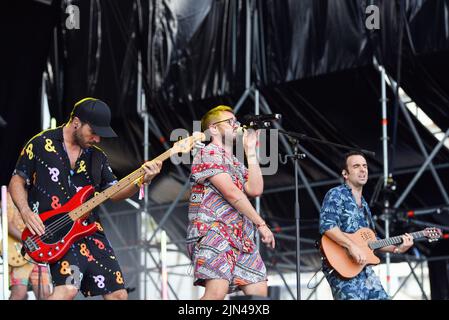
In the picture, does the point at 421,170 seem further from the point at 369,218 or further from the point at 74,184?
the point at 74,184

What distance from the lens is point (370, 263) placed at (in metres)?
7.07

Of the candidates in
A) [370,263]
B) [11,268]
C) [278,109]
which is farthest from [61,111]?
[370,263]

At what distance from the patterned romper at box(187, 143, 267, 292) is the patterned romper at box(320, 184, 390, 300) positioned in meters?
1.05

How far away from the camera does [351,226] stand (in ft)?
23.3

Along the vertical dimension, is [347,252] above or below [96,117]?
below

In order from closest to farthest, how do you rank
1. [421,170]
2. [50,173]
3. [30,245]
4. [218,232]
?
[30,245]
[50,173]
[218,232]
[421,170]

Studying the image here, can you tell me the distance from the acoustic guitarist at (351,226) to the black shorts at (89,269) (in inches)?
72.1

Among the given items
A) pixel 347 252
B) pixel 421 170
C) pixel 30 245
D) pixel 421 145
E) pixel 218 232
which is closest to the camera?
pixel 30 245

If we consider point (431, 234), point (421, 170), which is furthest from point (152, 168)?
point (421, 170)

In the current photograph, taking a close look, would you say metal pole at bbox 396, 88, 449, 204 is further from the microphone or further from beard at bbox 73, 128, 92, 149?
beard at bbox 73, 128, 92, 149

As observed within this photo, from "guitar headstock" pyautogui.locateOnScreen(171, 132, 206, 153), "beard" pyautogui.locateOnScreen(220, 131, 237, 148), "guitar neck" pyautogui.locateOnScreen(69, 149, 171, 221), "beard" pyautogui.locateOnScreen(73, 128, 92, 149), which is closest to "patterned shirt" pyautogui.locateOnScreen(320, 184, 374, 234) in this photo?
"beard" pyautogui.locateOnScreen(220, 131, 237, 148)

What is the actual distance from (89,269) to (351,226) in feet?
7.10

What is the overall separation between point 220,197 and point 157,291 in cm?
675

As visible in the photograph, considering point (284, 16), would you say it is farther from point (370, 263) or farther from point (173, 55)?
point (370, 263)
